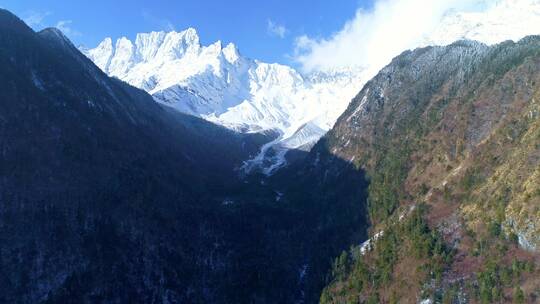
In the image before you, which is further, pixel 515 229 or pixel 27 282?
pixel 27 282

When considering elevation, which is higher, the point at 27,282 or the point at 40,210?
the point at 40,210

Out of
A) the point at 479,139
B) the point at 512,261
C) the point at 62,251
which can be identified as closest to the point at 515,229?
the point at 512,261

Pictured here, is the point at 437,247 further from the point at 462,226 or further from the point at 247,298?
the point at 247,298

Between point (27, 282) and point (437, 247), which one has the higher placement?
point (437, 247)

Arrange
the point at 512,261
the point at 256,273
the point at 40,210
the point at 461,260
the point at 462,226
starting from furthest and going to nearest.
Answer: the point at 256,273 → the point at 40,210 → the point at 462,226 → the point at 461,260 → the point at 512,261

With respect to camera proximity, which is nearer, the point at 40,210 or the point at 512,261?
the point at 512,261

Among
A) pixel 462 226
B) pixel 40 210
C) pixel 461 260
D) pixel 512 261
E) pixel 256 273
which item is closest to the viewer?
pixel 512 261

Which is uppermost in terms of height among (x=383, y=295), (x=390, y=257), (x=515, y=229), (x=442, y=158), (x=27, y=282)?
(x=442, y=158)

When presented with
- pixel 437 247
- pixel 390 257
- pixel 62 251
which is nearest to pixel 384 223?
pixel 390 257

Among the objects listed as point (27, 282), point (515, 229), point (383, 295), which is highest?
point (515, 229)

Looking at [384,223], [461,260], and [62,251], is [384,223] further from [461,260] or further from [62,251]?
[62,251]
